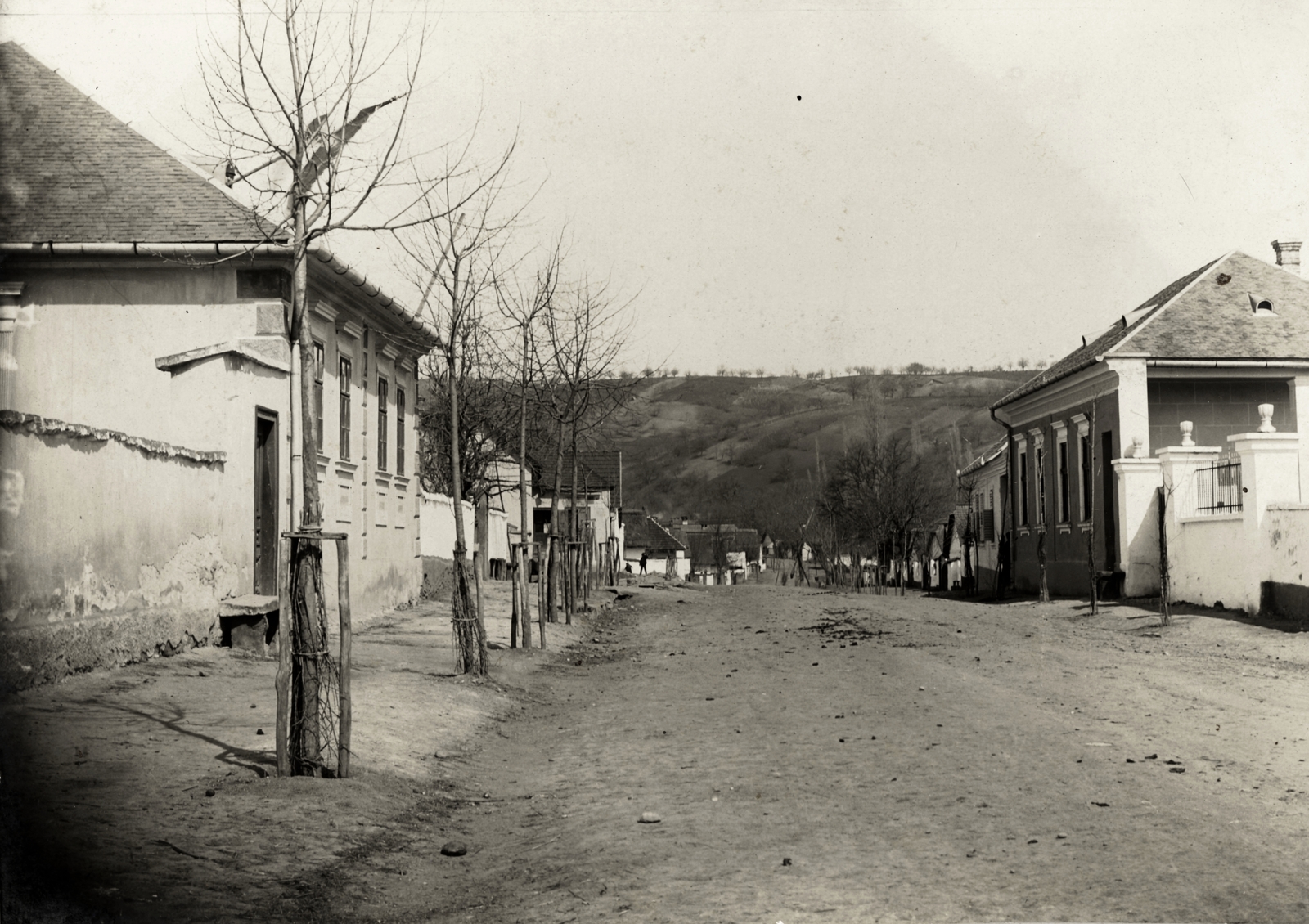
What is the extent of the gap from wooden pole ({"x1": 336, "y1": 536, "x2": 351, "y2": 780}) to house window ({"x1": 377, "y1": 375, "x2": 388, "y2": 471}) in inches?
581

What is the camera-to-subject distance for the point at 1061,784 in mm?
7648

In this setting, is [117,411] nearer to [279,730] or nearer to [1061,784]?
[279,730]

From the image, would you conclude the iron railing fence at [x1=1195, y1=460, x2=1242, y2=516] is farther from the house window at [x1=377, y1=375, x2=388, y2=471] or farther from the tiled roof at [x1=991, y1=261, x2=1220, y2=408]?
the house window at [x1=377, y1=375, x2=388, y2=471]

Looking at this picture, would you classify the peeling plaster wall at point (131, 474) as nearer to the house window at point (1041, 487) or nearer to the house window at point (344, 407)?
the house window at point (344, 407)

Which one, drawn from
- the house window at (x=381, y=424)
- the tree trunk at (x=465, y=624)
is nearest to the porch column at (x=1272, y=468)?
the tree trunk at (x=465, y=624)

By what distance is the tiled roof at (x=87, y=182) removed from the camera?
51.4ft

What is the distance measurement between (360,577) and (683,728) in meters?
10.9

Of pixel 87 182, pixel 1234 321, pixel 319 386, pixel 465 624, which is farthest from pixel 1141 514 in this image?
pixel 87 182

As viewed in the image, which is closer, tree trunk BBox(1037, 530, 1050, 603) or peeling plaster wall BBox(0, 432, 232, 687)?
peeling plaster wall BBox(0, 432, 232, 687)

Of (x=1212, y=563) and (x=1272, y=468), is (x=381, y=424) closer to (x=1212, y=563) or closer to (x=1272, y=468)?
(x=1212, y=563)

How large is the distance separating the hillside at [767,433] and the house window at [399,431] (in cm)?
7671

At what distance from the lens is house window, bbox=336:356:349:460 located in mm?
19781

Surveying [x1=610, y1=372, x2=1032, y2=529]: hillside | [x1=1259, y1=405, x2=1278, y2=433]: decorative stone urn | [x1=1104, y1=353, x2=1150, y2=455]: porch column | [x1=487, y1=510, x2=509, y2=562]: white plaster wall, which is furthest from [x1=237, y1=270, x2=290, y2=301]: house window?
[x1=610, y1=372, x2=1032, y2=529]: hillside

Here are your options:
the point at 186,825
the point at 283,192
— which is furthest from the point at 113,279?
the point at 186,825
